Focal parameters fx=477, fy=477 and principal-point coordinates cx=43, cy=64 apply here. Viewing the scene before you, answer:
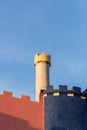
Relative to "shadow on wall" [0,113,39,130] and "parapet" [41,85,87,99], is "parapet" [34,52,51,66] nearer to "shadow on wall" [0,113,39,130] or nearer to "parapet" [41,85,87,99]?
"parapet" [41,85,87,99]

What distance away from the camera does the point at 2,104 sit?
2797cm

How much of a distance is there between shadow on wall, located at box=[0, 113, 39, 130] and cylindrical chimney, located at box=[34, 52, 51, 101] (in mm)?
2681

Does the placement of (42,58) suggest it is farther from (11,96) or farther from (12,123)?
(12,123)

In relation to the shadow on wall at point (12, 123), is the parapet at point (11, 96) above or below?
above

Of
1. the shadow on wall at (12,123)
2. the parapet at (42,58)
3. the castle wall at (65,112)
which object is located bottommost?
the shadow on wall at (12,123)

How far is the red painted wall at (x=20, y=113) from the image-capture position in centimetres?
2775

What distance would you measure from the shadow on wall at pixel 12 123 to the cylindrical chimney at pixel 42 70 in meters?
2.68

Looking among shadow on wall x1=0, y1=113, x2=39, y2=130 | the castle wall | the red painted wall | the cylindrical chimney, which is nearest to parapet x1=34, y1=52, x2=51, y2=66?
the cylindrical chimney

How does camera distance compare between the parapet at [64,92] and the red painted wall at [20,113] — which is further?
the parapet at [64,92]

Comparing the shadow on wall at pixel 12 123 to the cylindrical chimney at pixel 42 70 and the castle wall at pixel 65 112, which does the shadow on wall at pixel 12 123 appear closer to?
the castle wall at pixel 65 112

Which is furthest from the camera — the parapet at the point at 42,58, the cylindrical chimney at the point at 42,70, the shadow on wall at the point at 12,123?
the parapet at the point at 42,58

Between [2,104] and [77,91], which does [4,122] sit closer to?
[2,104]

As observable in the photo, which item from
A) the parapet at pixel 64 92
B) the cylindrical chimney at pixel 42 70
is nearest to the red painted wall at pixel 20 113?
the parapet at pixel 64 92

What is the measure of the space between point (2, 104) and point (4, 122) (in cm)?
109
